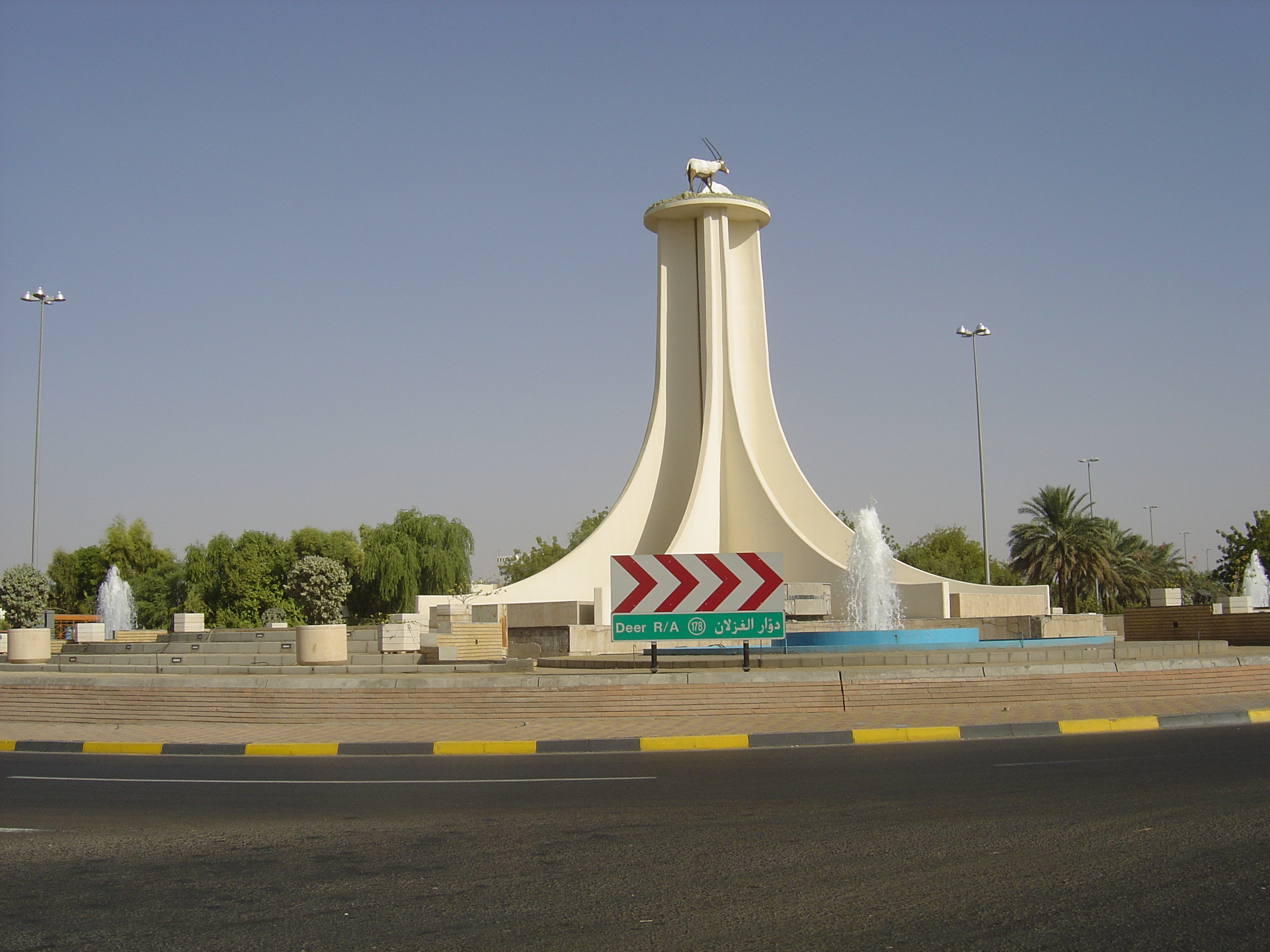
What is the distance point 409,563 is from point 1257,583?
2666 centimetres

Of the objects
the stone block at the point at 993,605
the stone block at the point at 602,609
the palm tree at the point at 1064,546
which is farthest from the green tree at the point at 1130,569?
the stone block at the point at 602,609

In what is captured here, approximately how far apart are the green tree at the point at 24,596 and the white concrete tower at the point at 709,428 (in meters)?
12.0

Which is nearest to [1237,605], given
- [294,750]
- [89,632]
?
[294,750]

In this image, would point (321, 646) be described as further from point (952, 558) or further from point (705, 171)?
point (952, 558)

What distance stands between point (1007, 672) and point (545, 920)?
339 inches

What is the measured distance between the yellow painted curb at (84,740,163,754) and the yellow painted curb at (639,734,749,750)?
4.23 meters

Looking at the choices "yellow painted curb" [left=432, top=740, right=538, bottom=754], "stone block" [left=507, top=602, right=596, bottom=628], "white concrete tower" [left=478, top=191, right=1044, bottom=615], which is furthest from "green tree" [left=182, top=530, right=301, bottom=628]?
"yellow painted curb" [left=432, top=740, right=538, bottom=754]

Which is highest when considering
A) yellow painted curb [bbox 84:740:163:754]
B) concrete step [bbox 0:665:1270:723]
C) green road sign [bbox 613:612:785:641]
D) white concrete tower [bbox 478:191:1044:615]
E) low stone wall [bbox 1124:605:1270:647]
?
white concrete tower [bbox 478:191:1044:615]

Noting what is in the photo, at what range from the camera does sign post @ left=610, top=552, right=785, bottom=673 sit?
11.8 metres

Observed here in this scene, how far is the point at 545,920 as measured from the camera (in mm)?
4176

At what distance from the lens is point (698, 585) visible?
11898 mm

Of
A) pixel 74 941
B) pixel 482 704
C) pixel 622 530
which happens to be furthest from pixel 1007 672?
pixel 622 530

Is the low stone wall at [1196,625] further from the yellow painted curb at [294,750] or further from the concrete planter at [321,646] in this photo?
the yellow painted curb at [294,750]

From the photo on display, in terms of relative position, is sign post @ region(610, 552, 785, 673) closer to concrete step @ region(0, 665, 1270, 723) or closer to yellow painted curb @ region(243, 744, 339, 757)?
concrete step @ region(0, 665, 1270, 723)
